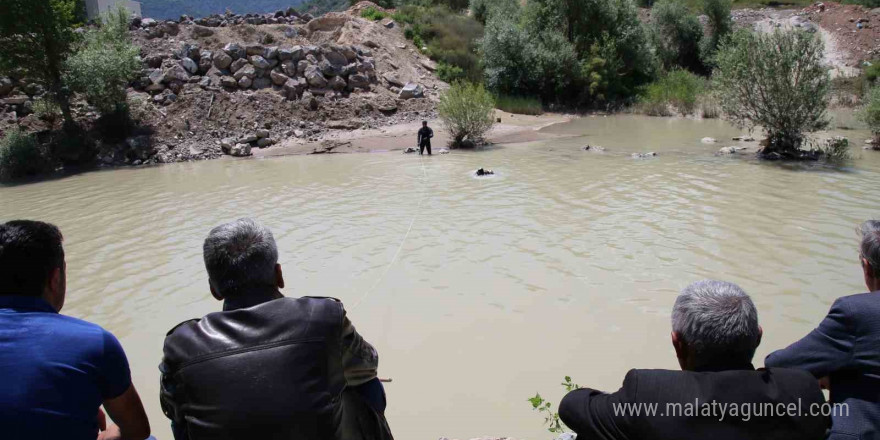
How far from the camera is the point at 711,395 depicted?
195 centimetres

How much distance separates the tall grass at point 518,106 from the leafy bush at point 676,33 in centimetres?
1342

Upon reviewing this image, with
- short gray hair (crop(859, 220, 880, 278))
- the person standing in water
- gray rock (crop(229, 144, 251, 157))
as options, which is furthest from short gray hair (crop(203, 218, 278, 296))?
gray rock (crop(229, 144, 251, 157))

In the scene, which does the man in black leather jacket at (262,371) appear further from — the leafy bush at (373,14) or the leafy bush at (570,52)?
the leafy bush at (373,14)

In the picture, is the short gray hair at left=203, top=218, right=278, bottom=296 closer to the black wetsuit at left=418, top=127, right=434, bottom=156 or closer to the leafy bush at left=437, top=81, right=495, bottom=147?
the black wetsuit at left=418, top=127, right=434, bottom=156

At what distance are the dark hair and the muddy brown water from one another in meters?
2.67

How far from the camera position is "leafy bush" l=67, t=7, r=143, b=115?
18531mm

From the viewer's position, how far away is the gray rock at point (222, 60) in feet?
77.8

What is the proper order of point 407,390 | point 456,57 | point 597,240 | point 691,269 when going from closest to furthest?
point 407,390
point 691,269
point 597,240
point 456,57

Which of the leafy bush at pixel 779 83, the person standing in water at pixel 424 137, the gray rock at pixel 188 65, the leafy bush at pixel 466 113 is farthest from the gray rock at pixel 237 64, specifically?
the leafy bush at pixel 779 83

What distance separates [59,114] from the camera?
20062 millimetres

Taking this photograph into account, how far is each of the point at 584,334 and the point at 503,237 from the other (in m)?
Result: 3.31

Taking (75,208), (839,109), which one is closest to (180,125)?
(75,208)

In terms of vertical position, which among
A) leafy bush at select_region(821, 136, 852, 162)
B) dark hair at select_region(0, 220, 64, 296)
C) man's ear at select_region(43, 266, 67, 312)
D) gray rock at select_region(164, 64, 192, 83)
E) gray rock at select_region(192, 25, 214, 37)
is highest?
gray rock at select_region(192, 25, 214, 37)

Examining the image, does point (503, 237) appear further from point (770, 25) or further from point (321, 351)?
point (770, 25)
